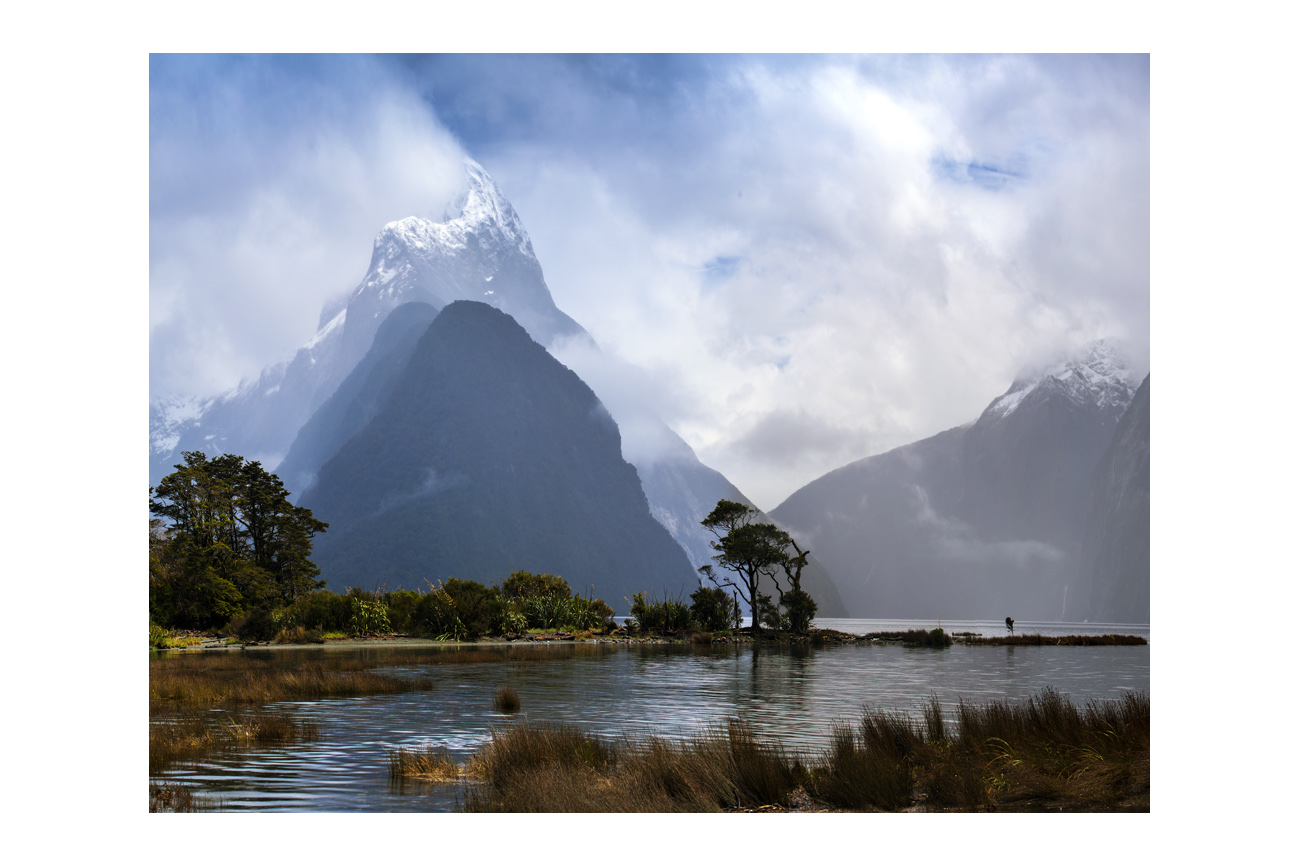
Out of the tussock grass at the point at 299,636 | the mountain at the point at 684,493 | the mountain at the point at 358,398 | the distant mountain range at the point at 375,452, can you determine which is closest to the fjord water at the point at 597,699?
the tussock grass at the point at 299,636

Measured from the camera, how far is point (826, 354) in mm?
18547

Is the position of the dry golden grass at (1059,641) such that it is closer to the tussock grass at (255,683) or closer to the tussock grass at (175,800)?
the tussock grass at (255,683)

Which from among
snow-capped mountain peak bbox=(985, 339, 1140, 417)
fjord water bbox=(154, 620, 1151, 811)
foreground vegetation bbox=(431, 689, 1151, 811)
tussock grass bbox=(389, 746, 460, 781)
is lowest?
fjord water bbox=(154, 620, 1151, 811)

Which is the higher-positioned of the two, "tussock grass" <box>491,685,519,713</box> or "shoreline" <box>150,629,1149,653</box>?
"tussock grass" <box>491,685,519,713</box>

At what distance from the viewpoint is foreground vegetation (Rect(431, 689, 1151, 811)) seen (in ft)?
21.3

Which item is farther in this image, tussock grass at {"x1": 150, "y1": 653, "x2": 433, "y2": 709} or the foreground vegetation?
tussock grass at {"x1": 150, "y1": 653, "x2": 433, "y2": 709}

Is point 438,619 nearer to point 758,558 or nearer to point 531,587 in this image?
point 531,587

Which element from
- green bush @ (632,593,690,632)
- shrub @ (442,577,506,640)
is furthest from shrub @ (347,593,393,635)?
green bush @ (632,593,690,632)

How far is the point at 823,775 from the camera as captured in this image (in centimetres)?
690

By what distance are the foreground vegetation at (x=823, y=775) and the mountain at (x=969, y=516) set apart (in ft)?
338

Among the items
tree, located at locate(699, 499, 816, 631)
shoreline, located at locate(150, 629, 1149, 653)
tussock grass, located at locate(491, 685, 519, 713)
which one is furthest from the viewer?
tree, located at locate(699, 499, 816, 631)

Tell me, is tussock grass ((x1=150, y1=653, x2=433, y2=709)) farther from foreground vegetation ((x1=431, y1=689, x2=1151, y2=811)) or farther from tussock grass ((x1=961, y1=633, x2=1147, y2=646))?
tussock grass ((x1=961, y1=633, x2=1147, y2=646))

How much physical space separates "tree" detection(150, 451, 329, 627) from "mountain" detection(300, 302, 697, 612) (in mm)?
75738

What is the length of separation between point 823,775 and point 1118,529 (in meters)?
85.1
